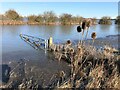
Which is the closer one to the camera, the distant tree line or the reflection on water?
the reflection on water

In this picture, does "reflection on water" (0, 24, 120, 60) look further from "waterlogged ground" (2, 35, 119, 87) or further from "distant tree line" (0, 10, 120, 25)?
"distant tree line" (0, 10, 120, 25)

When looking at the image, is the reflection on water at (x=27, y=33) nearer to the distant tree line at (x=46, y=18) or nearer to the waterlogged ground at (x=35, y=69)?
the waterlogged ground at (x=35, y=69)

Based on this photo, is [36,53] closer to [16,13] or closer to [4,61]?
[4,61]

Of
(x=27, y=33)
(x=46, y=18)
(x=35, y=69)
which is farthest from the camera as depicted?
(x=46, y=18)

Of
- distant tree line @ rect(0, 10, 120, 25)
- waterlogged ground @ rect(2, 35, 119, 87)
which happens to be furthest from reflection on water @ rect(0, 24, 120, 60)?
distant tree line @ rect(0, 10, 120, 25)

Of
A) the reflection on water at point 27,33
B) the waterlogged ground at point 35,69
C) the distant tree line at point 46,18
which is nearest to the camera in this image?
the waterlogged ground at point 35,69

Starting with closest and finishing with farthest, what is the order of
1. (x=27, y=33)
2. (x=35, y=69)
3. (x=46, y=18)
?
(x=35, y=69), (x=27, y=33), (x=46, y=18)

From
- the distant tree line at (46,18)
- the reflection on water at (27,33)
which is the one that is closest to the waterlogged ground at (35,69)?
the reflection on water at (27,33)

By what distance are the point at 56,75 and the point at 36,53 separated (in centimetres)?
670

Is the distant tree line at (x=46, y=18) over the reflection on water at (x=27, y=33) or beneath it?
over

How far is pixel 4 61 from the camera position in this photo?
1423 centimetres

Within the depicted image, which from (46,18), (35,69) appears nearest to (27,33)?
(35,69)

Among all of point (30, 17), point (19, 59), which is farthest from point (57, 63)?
point (30, 17)

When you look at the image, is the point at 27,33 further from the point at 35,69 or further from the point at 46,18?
the point at 46,18
